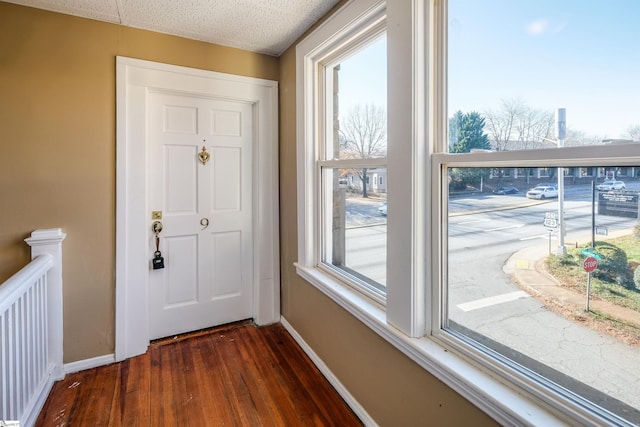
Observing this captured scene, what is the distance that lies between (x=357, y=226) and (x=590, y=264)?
116cm

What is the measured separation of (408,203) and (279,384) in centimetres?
140

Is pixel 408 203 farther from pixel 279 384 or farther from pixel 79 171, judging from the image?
pixel 79 171

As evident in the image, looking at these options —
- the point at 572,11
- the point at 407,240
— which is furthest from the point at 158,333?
the point at 572,11

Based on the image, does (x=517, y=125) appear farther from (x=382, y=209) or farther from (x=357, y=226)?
(x=357, y=226)

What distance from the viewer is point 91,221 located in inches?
81.1

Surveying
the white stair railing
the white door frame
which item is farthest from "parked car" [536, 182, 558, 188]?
the white door frame

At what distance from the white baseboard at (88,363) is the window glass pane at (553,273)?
2.20m

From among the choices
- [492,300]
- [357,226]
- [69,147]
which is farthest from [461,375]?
[69,147]

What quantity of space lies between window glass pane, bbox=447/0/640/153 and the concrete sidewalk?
1.09ft

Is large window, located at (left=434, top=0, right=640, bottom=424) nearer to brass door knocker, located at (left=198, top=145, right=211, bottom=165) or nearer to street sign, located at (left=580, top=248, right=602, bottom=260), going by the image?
street sign, located at (left=580, top=248, right=602, bottom=260)

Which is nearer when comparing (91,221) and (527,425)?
(527,425)

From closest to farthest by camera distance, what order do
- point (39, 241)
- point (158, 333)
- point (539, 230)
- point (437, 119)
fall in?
point (539, 230)
point (437, 119)
point (39, 241)
point (158, 333)

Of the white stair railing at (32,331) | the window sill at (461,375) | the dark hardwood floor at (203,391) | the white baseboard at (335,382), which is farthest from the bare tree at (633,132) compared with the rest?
the white stair railing at (32,331)

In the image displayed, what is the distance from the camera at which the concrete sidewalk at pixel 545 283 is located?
0.83 m
